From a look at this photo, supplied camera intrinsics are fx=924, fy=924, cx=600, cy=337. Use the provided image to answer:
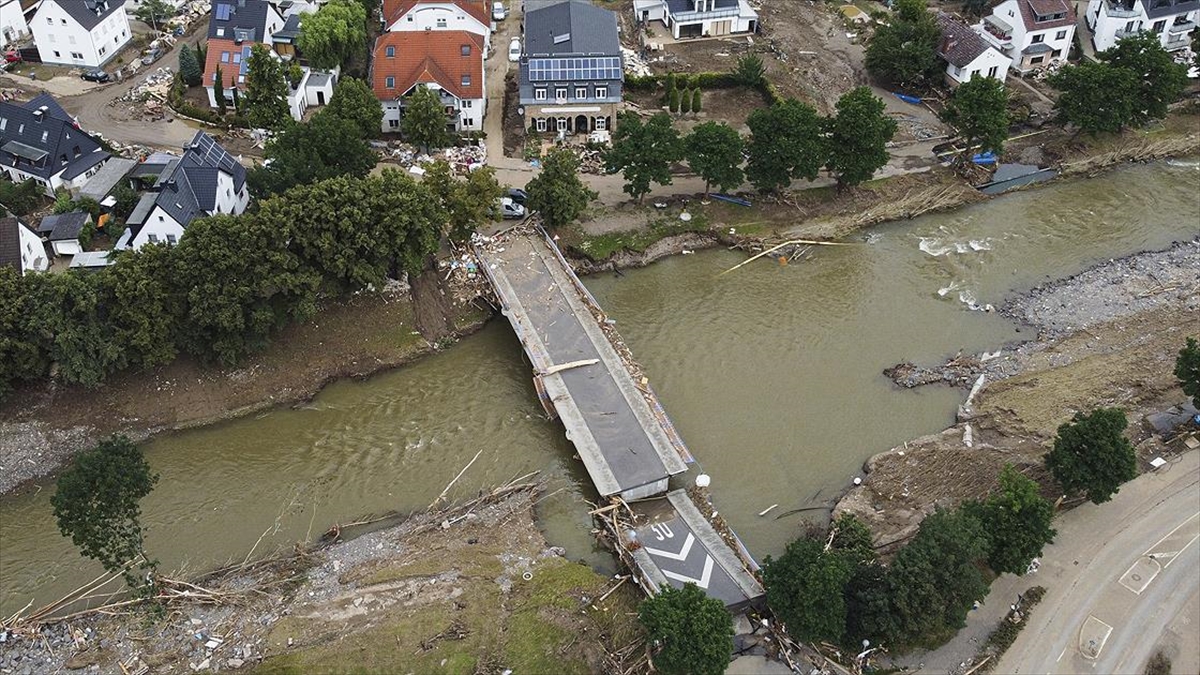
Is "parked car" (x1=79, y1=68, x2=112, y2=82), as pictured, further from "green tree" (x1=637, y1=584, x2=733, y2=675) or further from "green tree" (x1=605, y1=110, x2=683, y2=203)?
"green tree" (x1=637, y1=584, x2=733, y2=675)

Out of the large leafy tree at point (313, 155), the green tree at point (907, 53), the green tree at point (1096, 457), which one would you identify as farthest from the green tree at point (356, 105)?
the green tree at point (1096, 457)

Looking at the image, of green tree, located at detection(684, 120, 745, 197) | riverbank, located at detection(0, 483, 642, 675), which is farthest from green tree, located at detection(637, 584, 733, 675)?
green tree, located at detection(684, 120, 745, 197)

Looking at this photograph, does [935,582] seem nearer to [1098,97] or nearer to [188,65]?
[1098,97]

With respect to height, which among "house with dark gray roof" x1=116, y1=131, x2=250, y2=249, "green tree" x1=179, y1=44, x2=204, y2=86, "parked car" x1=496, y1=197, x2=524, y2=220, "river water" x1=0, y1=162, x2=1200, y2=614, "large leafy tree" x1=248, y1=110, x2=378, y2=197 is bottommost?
"river water" x1=0, y1=162, x2=1200, y2=614

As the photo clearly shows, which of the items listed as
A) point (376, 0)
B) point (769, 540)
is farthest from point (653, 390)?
point (376, 0)

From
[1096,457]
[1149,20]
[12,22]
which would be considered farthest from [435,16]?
[1149,20]

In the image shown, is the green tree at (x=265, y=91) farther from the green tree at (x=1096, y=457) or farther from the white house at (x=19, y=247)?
the green tree at (x=1096, y=457)
